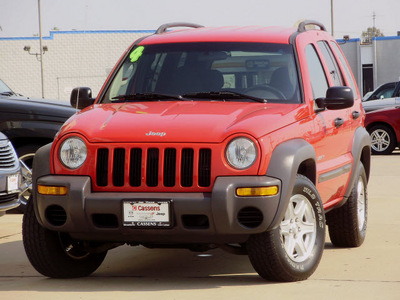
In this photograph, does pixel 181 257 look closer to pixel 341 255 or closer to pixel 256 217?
pixel 341 255

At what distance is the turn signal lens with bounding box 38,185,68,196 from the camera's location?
20.0ft

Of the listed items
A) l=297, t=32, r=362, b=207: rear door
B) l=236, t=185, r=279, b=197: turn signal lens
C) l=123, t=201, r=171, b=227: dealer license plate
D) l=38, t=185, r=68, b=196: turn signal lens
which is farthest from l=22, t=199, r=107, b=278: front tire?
l=297, t=32, r=362, b=207: rear door

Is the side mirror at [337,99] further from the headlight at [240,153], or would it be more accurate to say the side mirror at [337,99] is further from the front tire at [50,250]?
the front tire at [50,250]

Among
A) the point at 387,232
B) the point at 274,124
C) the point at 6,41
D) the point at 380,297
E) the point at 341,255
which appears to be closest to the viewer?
the point at 380,297

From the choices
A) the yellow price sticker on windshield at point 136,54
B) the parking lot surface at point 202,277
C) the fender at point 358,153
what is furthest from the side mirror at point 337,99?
the yellow price sticker on windshield at point 136,54

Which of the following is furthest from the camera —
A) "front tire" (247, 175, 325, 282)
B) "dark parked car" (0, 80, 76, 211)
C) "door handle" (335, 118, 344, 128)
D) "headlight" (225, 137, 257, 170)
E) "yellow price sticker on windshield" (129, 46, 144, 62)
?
"dark parked car" (0, 80, 76, 211)

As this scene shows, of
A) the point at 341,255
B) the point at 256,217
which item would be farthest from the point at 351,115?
the point at 256,217

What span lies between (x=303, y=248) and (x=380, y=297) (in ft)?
2.58

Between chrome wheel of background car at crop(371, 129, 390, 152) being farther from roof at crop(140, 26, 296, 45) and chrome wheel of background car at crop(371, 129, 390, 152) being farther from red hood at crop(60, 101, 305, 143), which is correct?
red hood at crop(60, 101, 305, 143)

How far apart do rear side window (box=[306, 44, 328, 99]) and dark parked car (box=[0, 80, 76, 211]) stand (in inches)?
155

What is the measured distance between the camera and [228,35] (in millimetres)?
7445

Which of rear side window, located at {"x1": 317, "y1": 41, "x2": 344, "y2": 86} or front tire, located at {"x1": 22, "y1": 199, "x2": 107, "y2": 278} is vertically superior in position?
rear side window, located at {"x1": 317, "y1": 41, "x2": 344, "y2": 86}

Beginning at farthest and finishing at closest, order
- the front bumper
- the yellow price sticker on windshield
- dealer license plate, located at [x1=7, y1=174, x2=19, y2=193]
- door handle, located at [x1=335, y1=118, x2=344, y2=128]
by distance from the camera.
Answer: dealer license plate, located at [x1=7, y1=174, x2=19, y2=193] → the yellow price sticker on windshield → door handle, located at [x1=335, y1=118, x2=344, y2=128] → the front bumper

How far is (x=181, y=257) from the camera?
7.65 m
